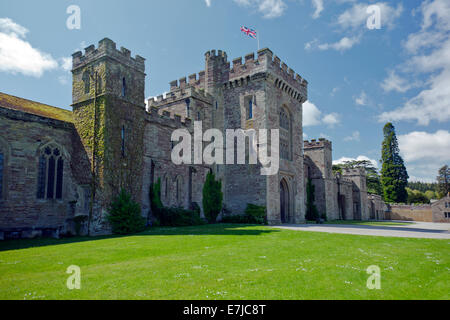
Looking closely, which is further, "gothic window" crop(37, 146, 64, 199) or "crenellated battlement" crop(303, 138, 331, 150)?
"crenellated battlement" crop(303, 138, 331, 150)

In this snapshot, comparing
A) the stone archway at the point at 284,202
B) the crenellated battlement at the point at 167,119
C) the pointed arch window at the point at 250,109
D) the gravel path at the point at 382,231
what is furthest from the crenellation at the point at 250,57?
the gravel path at the point at 382,231

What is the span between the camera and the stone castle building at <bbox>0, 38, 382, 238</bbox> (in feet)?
55.5

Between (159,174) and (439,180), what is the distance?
72305 mm

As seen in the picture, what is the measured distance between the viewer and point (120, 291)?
234 inches

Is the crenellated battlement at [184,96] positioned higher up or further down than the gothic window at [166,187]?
higher up

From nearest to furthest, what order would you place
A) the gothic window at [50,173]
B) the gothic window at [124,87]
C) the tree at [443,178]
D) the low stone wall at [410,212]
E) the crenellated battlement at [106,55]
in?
the gothic window at [50,173] < the crenellated battlement at [106,55] < the gothic window at [124,87] < the low stone wall at [410,212] < the tree at [443,178]

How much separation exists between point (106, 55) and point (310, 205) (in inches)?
1088

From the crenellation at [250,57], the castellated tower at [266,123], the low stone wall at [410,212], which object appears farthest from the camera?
the low stone wall at [410,212]

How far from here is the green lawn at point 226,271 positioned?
19.5ft

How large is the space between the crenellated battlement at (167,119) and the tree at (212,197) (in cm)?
482

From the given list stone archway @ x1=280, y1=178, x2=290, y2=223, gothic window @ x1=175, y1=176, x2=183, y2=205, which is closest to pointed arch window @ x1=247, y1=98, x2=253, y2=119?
stone archway @ x1=280, y1=178, x2=290, y2=223

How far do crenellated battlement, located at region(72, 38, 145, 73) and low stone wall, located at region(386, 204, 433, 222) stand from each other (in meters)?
49.6

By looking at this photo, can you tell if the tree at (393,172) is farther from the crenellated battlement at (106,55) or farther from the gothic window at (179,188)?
the crenellated battlement at (106,55)

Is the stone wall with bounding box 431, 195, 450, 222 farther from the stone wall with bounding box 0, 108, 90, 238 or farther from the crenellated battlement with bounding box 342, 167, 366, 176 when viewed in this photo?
the stone wall with bounding box 0, 108, 90, 238
